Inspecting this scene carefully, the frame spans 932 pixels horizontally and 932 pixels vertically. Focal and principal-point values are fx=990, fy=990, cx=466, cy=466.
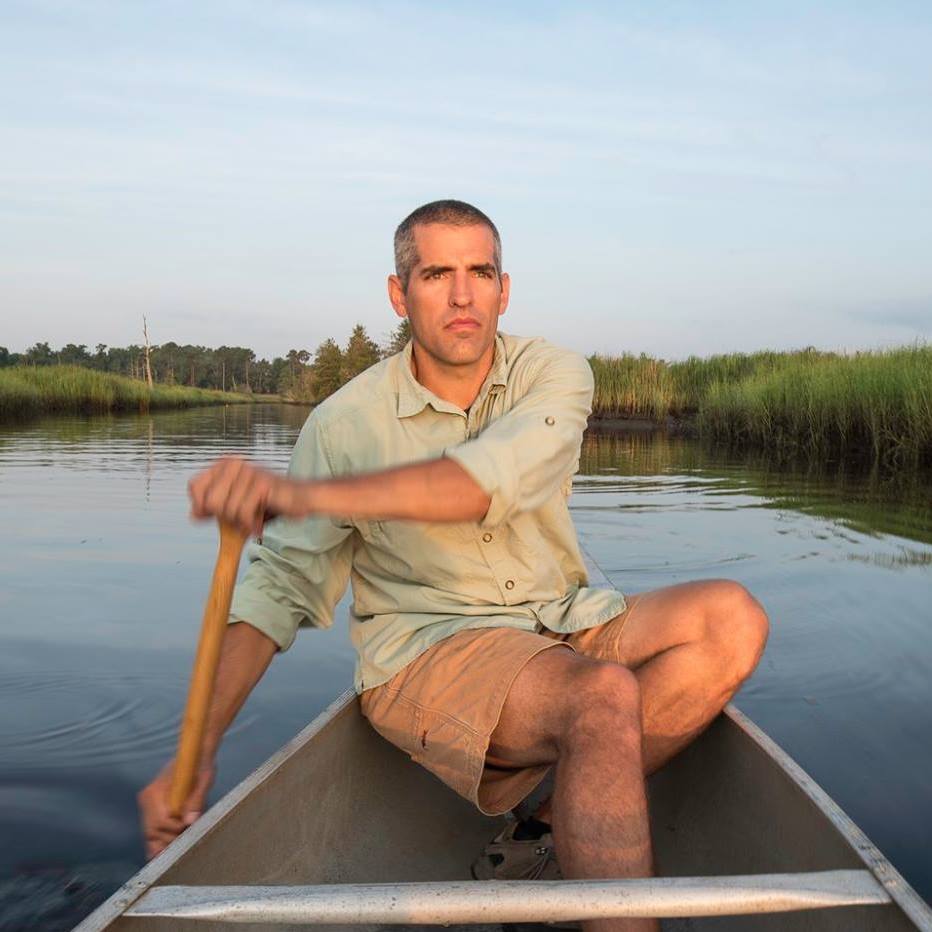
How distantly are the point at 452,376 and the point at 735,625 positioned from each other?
901 mm

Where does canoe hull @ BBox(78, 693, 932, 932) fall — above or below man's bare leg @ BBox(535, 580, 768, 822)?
below

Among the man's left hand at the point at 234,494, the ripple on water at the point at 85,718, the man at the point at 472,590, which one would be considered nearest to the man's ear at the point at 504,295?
the man at the point at 472,590

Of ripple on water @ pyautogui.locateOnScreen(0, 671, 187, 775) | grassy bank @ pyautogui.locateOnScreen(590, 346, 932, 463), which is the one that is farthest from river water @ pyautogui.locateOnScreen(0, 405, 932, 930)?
grassy bank @ pyautogui.locateOnScreen(590, 346, 932, 463)

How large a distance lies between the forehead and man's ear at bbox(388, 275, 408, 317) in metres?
0.15

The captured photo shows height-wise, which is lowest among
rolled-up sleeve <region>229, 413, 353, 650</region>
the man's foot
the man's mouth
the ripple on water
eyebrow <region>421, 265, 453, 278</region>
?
the ripple on water

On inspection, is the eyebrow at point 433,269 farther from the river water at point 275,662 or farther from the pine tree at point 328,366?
the pine tree at point 328,366

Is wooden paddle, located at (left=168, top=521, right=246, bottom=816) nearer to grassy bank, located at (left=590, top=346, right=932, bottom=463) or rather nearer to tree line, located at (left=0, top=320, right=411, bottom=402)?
grassy bank, located at (left=590, top=346, right=932, bottom=463)

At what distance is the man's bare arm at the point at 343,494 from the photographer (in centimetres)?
171

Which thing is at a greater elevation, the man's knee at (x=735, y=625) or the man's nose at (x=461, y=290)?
the man's nose at (x=461, y=290)

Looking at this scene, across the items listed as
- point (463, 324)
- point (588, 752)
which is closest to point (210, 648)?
point (588, 752)

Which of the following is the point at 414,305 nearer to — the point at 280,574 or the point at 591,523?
the point at 280,574

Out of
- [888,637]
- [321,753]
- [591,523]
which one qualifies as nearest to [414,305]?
[321,753]

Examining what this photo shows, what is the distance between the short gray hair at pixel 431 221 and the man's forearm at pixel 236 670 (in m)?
0.95

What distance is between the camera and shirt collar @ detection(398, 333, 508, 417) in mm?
2434
